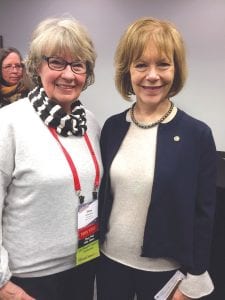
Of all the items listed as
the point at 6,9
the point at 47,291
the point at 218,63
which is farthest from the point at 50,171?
the point at 6,9

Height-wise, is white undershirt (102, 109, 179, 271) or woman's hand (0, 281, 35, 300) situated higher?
white undershirt (102, 109, 179, 271)

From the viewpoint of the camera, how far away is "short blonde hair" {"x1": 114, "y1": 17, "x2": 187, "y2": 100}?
1251mm

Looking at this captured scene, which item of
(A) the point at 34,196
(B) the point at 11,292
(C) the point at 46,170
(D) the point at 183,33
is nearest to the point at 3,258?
(B) the point at 11,292

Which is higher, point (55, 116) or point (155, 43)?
point (155, 43)

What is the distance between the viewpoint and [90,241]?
53.9 inches

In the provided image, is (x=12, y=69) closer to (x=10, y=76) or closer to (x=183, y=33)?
(x=10, y=76)

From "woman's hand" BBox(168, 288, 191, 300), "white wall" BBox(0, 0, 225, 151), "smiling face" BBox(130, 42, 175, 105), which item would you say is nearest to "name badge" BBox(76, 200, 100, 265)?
"woman's hand" BBox(168, 288, 191, 300)

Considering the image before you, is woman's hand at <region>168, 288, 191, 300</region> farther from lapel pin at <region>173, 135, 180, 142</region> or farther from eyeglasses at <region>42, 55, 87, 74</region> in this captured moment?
eyeglasses at <region>42, 55, 87, 74</region>

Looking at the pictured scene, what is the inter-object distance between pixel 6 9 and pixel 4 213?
3834 millimetres

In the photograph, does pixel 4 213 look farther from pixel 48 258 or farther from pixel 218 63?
pixel 218 63

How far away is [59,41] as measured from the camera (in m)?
1.26

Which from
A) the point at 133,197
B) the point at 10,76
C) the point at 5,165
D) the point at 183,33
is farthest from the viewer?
the point at 183,33

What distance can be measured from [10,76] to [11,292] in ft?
7.42

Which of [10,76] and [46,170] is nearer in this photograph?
[46,170]
